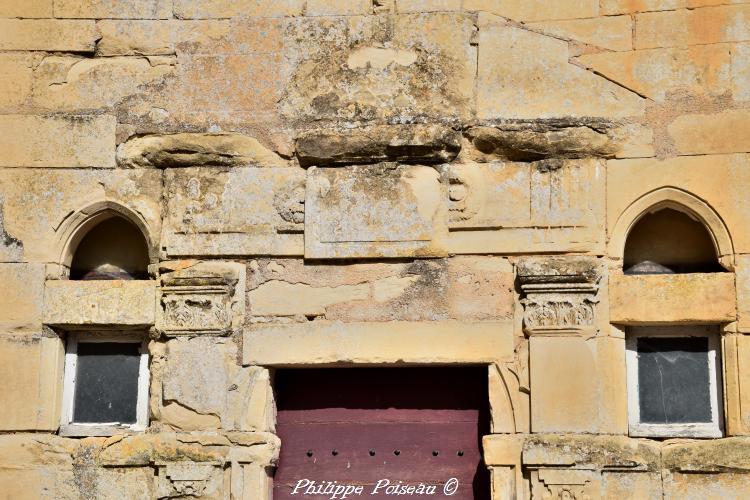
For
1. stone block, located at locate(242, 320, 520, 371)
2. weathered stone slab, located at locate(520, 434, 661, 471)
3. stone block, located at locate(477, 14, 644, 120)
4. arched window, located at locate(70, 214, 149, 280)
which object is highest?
stone block, located at locate(477, 14, 644, 120)

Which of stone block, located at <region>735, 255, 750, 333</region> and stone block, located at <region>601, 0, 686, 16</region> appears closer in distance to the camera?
stone block, located at <region>735, 255, 750, 333</region>

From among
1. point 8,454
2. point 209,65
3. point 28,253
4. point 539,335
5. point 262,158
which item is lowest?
point 8,454

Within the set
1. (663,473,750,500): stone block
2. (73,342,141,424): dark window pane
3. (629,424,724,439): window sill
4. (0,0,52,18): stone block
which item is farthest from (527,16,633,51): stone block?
(73,342,141,424): dark window pane

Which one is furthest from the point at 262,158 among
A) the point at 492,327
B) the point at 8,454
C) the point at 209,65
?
the point at 8,454

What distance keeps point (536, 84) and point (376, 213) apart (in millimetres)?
1075

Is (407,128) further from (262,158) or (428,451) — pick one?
(428,451)

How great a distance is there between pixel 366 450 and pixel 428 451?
1.06 ft

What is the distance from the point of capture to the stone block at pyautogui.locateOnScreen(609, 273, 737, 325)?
19.8ft

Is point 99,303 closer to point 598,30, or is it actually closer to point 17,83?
point 17,83

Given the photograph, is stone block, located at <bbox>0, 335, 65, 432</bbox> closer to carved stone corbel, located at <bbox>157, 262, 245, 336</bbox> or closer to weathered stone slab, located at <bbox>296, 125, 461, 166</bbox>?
carved stone corbel, located at <bbox>157, 262, 245, 336</bbox>

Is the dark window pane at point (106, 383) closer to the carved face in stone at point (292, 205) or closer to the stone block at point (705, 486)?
the carved face in stone at point (292, 205)

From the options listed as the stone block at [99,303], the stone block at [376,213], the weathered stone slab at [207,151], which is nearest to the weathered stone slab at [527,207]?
the stone block at [376,213]

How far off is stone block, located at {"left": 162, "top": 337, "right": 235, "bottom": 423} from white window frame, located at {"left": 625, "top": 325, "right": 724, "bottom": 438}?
2058mm

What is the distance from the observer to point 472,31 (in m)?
6.42
